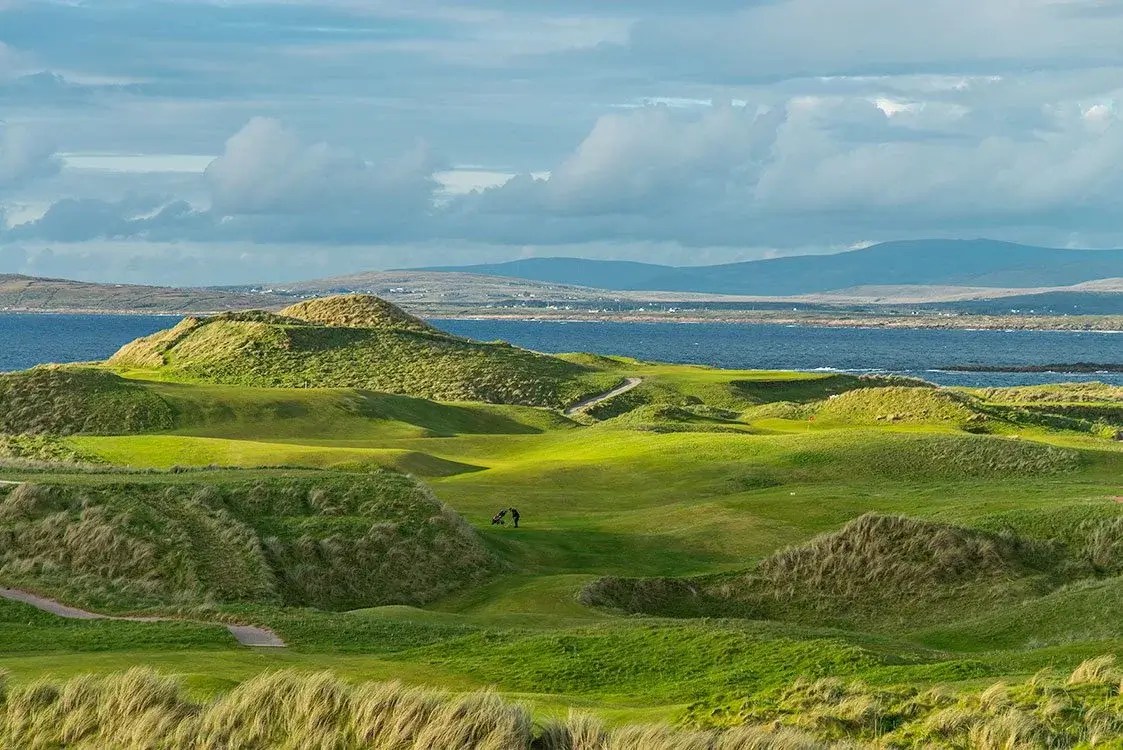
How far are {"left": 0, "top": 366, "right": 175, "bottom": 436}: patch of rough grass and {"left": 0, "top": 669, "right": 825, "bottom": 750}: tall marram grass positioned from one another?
5159cm

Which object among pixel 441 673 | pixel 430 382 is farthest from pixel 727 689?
pixel 430 382

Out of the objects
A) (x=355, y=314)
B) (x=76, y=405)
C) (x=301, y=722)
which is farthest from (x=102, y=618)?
(x=355, y=314)

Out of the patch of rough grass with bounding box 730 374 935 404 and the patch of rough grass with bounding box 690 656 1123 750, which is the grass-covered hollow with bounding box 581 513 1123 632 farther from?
the patch of rough grass with bounding box 730 374 935 404

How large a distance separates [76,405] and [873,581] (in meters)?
48.1

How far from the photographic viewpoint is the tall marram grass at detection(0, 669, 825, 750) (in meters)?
13.5

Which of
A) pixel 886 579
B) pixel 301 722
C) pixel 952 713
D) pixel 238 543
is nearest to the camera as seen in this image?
pixel 301 722

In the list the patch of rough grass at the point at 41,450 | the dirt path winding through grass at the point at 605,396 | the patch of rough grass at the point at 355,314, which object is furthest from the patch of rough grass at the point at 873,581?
the patch of rough grass at the point at 355,314

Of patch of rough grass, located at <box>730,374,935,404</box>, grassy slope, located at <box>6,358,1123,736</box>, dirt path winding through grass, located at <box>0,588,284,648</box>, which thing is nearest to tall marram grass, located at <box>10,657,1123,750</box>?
Answer: grassy slope, located at <box>6,358,1123,736</box>

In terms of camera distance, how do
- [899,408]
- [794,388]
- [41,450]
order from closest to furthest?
1. [41,450]
2. [899,408]
3. [794,388]

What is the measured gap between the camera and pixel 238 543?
104 ft

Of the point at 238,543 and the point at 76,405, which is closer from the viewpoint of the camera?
the point at 238,543

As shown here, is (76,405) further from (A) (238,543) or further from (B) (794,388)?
(B) (794,388)

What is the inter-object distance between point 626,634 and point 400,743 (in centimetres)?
890

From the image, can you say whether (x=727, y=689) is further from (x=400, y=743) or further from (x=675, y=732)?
(x=400, y=743)
